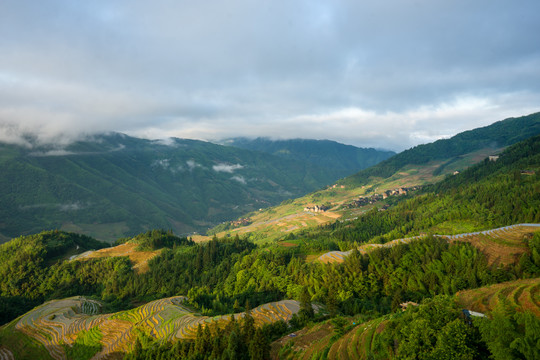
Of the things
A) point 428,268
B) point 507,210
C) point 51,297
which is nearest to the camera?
point 428,268

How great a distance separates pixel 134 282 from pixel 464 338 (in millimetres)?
98618

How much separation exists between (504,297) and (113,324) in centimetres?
7513

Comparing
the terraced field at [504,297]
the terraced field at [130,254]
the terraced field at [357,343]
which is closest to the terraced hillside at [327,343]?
the terraced field at [357,343]

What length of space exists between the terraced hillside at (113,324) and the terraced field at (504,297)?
30.8 metres

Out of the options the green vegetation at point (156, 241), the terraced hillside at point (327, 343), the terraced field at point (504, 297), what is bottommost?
the green vegetation at point (156, 241)

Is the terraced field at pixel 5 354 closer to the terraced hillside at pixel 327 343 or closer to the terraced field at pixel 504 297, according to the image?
the terraced hillside at pixel 327 343

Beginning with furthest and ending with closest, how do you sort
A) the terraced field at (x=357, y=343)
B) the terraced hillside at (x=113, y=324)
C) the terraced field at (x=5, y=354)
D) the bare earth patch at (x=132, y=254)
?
the bare earth patch at (x=132, y=254)
the terraced field at (x=5, y=354)
the terraced hillside at (x=113, y=324)
the terraced field at (x=357, y=343)

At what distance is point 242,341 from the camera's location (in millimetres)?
42188

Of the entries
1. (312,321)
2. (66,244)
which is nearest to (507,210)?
(312,321)

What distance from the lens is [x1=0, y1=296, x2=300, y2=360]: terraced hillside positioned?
55.1 meters

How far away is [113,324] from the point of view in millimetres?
65000

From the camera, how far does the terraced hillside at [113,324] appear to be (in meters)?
55.1

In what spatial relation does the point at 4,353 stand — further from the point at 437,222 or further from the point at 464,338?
the point at 437,222

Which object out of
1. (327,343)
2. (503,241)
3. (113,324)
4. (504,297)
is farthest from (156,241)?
(504,297)
